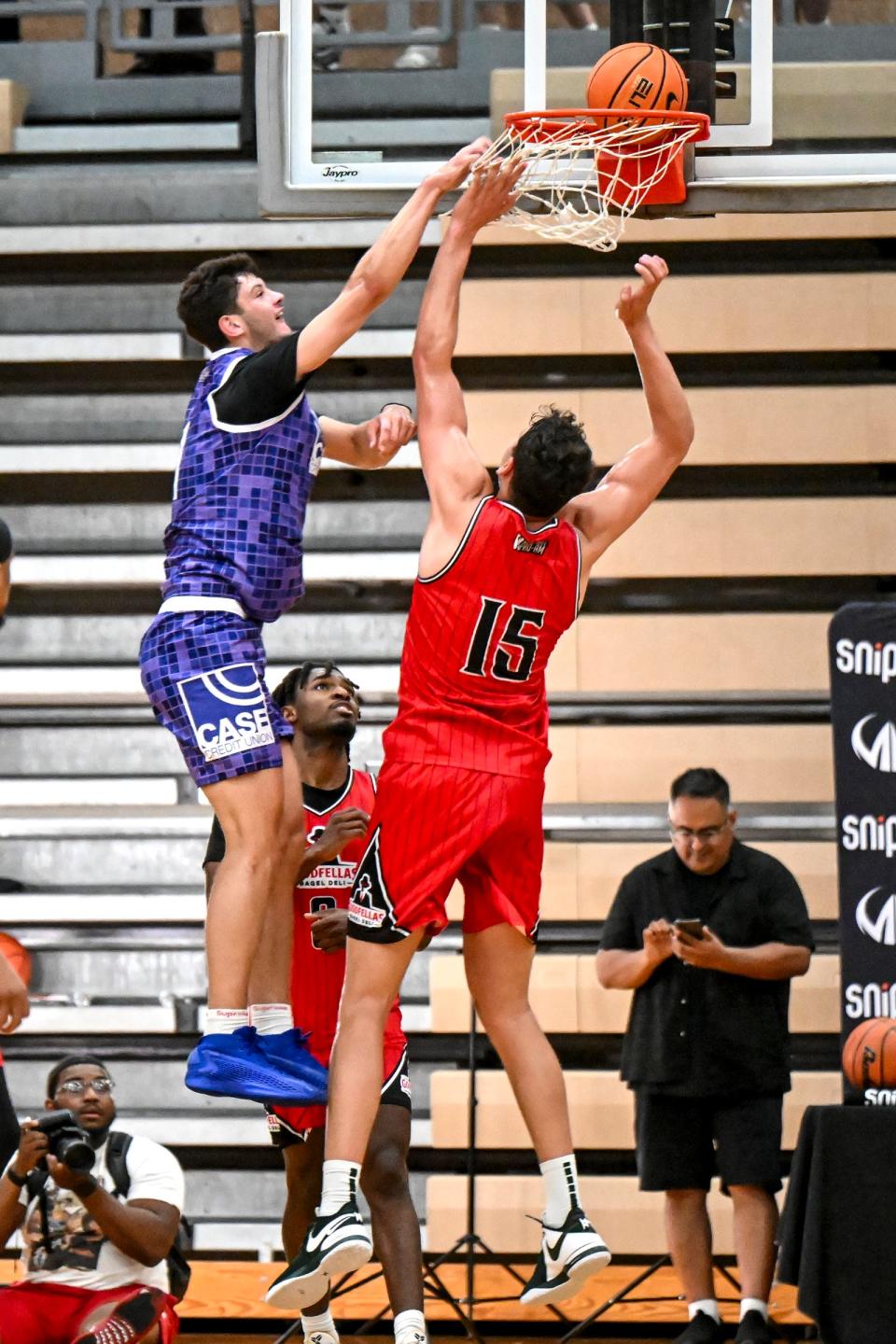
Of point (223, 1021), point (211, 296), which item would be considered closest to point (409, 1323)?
point (223, 1021)

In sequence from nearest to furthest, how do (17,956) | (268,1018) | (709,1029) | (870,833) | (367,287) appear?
(367,287) → (268,1018) → (870,833) → (709,1029) → (17,956)

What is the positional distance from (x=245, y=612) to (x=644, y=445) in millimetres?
1171

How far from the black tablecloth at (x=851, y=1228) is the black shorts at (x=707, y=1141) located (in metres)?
0.81

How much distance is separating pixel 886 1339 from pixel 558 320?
4.56 meters

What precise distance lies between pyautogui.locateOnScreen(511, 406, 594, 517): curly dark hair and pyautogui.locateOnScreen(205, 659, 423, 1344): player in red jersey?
4.31ft

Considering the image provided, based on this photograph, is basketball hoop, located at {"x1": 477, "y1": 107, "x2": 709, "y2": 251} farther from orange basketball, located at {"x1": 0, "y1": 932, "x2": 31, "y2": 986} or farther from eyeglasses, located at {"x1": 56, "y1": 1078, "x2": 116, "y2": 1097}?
orange basketball, located at {"x1": 0, "y1": 932, "x2": 31, "y2": 986}

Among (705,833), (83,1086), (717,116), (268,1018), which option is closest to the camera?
(268,1018)

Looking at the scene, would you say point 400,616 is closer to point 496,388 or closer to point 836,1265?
point 496,388

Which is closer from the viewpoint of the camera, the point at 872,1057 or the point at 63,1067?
the point at 872,1057

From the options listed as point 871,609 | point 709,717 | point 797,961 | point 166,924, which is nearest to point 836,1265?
point 797,961

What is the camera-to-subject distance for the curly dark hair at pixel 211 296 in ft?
17.2

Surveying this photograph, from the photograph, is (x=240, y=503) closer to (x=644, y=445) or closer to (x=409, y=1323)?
(x=644, y=445)

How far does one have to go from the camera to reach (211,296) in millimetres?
5234

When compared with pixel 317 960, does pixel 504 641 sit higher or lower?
higher
